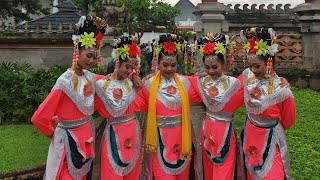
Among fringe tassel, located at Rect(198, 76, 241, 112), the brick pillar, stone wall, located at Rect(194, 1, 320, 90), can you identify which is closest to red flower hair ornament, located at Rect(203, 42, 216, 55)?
fringe tassel, located at Rect(198, 76, 241, 112)

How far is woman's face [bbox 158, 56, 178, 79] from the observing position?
4875 mm

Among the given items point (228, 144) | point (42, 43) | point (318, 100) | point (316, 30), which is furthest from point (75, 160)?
point (42, 43)

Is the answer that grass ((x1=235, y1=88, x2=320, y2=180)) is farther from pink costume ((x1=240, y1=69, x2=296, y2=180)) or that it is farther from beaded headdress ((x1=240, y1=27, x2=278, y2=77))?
beaded headdress ((x1=240, y1=27, x2=278, y2=77))

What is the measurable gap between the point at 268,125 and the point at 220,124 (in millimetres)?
551

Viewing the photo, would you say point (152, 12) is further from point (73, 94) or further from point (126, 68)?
point (73, 94)

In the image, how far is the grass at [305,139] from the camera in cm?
596

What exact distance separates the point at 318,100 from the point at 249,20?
3.86m

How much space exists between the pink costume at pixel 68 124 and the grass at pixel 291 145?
2.34 metres

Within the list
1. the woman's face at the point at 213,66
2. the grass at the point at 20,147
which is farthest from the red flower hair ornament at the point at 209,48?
the grass at the point at 20,147

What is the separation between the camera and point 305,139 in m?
7.48

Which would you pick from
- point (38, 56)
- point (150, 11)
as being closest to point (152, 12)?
point (150, 11)

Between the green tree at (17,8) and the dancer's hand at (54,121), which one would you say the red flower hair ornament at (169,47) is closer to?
the dancer's hand at (54,121)

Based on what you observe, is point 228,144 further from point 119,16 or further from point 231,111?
point 119,16

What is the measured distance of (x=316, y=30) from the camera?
12547 mm
